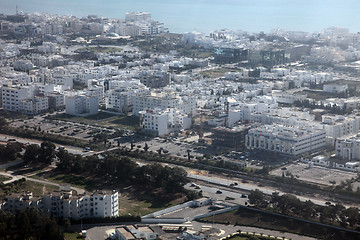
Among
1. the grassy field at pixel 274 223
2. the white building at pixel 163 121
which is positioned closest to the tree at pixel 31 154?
the white building at pixel 163 121

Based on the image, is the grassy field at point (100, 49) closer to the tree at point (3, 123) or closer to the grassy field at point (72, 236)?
the tree at point (3, 123)

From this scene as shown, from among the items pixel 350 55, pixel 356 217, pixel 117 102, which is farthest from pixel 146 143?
pixel 350 55

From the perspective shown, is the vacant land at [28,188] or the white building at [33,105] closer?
the vacant land at [28,188]

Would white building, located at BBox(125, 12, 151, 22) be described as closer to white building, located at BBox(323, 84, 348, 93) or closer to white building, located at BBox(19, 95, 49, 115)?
white building, located at BBox(323, 84, 348, 93)

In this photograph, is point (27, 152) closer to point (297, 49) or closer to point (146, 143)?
point (146, 143)

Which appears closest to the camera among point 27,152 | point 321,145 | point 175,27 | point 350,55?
point 27,152

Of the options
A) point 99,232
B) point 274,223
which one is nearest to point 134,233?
point 99,232
